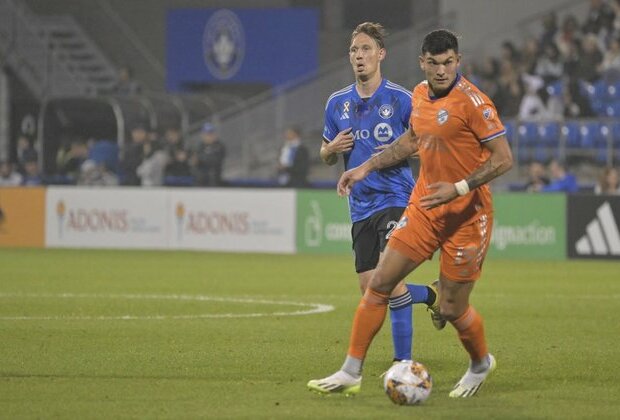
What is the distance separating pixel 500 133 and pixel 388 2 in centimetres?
2873

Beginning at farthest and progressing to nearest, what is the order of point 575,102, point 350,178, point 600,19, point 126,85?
point 126,85 → point 600,19 → point 575,102 → point 350,178

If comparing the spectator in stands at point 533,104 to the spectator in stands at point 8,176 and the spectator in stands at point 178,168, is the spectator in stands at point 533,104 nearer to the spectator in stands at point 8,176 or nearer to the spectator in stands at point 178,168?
the spectator in stands at point 178,168

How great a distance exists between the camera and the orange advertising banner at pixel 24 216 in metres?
25.6

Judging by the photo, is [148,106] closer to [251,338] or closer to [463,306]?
[251,338]

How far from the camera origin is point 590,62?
28.6 metres

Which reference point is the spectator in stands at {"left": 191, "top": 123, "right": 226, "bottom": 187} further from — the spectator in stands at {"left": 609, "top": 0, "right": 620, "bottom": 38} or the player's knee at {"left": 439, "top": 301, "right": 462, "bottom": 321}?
the player's knee at {"left": 439, "top": 301, "right": 462, "bottom": 321}

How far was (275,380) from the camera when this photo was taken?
9.26 metres

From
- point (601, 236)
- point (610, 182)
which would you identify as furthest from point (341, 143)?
point (610, 182)

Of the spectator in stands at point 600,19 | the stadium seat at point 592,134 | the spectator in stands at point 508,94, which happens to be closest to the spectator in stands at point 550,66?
the spectator in stands at point 508,94

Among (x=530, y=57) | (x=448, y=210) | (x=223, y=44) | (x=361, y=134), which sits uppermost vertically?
(x=223, y=44)

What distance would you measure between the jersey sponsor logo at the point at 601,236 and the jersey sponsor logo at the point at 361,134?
1395cm

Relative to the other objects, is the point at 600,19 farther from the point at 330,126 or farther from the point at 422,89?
the point at 422,89

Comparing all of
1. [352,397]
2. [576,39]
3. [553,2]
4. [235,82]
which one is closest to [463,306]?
[352,397]

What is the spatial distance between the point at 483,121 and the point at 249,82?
28.9 meters
